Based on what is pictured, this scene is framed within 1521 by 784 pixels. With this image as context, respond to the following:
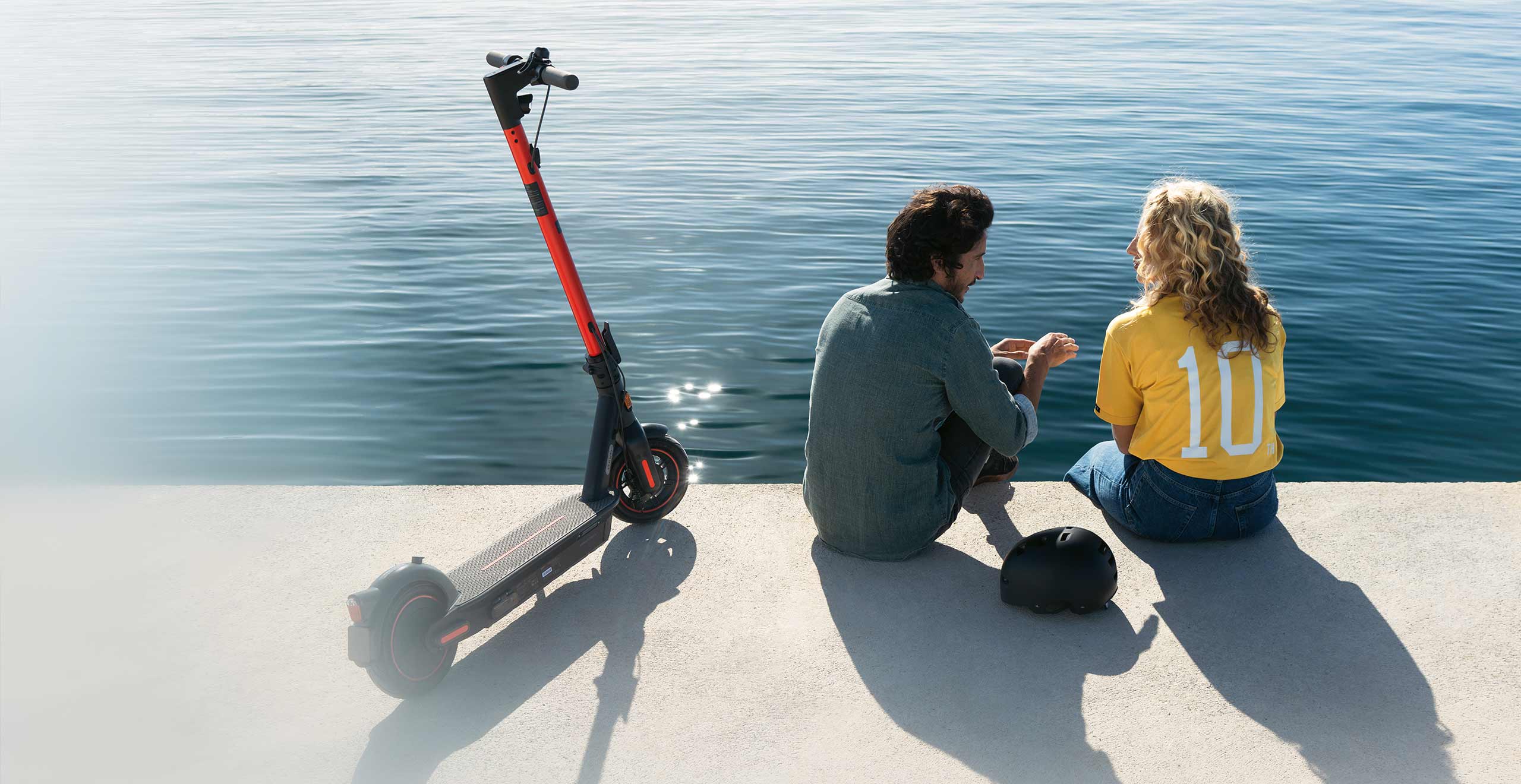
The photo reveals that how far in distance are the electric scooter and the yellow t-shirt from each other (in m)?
1.62

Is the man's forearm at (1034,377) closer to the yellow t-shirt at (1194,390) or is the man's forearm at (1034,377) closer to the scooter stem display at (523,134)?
the yellow t-shirt at (1194,390)

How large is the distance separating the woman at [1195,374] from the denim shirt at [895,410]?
0.39m

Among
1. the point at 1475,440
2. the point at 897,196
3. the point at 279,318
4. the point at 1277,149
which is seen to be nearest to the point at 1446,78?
the point at 1277,149

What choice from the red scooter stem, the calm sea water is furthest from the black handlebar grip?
the calm sea water

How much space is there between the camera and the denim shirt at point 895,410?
340cm

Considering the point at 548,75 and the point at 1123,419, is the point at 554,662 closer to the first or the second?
the point at 548,75

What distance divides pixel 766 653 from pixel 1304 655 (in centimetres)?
159

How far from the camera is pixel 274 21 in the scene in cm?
4147

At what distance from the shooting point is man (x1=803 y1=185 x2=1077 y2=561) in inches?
133

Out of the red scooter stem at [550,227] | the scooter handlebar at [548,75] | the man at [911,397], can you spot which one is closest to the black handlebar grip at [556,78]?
the scooter handlebar at [548,75]

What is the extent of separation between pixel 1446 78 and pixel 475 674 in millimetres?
24808

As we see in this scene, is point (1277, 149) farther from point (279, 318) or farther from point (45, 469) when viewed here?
point (45, 469)

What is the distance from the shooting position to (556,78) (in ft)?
11.0

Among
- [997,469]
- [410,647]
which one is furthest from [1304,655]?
[410,647]
